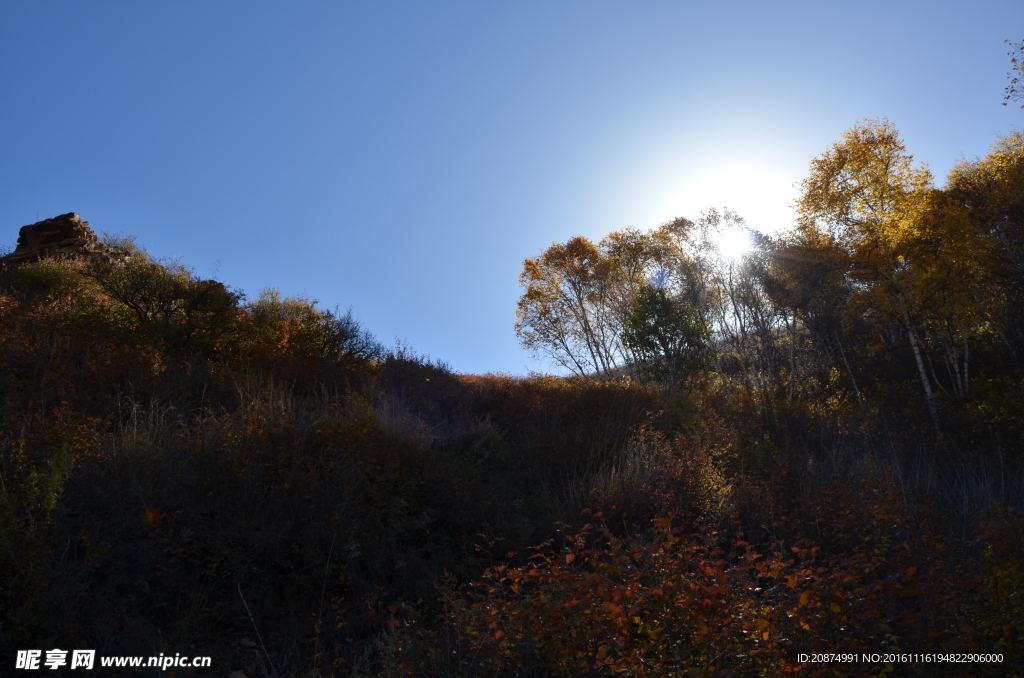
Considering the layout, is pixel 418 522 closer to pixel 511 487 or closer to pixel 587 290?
pixel 511 487

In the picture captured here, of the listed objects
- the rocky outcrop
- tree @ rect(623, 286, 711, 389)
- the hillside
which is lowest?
the hillside

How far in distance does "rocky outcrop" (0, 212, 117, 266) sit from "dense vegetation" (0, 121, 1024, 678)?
2.48m

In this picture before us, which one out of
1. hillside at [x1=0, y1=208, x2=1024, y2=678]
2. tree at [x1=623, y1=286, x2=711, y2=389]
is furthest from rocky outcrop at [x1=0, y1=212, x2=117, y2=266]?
tree at [x1=623, y1=286, x2=711, y2=389]

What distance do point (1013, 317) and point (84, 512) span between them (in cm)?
1925

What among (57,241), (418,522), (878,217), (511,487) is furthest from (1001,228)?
(57,241)

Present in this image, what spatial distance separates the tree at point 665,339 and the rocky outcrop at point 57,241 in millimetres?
15655

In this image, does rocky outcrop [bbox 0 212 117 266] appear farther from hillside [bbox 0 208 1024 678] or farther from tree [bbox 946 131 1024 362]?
tree [bbox 946 131 1024 362]

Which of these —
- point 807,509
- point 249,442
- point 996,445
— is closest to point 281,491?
point 249,442

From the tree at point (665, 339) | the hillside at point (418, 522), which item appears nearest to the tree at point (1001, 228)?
the hillside at point (418, 522)

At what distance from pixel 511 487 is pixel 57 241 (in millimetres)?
17211

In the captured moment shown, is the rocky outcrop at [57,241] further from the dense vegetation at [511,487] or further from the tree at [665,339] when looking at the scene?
the tree at [665,339]

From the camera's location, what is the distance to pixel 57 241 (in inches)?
659

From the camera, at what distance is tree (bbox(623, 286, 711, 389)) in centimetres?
1677

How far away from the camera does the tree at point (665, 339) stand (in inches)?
660
